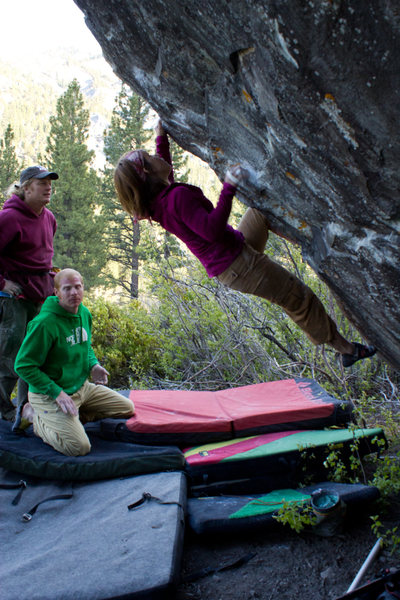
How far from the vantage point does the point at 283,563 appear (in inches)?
110

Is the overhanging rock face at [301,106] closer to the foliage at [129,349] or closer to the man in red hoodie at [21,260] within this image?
the man in red hoodie at [21,260]

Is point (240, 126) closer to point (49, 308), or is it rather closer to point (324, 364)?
point (49, 308)

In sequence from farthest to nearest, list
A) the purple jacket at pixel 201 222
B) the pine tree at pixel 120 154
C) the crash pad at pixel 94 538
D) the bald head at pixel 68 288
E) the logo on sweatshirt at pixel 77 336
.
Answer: the pine tree at pixel 120 154, the logo on sweatshirt at pixel 77 336, the bald head at pixel 68 288, the purple jacket at pixel 201 222, the crash pad at pixel 94 538

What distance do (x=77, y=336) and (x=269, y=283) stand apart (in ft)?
6.42

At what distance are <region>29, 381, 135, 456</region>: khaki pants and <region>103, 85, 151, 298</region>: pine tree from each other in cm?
1577

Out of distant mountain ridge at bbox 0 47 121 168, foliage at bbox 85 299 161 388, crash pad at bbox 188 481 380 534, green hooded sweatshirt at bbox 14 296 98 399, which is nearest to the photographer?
crash pad at bbox 188 481 380 534

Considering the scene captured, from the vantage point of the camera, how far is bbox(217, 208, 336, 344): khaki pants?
3.05 meters

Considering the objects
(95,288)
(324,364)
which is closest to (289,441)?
(324,364)

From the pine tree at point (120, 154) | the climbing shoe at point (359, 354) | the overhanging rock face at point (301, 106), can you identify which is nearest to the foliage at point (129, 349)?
the climbing shoe at point (359, 354)

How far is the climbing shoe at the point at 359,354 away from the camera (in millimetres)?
3125

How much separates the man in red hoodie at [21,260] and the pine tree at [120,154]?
15.8 meters

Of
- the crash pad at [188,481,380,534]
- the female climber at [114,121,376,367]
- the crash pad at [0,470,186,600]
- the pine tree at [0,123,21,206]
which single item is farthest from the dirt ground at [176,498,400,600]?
the pine tree at [0,123,21,206]

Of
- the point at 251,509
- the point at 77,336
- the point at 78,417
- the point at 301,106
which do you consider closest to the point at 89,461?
the point at 78,417

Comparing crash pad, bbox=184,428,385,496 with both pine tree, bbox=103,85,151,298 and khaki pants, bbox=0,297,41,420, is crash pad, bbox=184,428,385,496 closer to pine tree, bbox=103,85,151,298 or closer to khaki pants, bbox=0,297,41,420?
khaki pants, bbox=0,297,41,420
